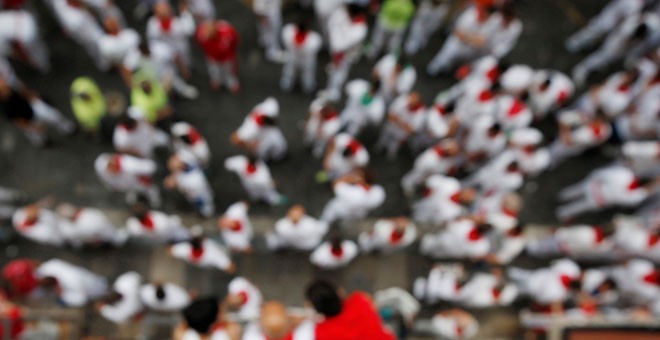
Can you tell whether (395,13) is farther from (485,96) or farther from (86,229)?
(86,229)

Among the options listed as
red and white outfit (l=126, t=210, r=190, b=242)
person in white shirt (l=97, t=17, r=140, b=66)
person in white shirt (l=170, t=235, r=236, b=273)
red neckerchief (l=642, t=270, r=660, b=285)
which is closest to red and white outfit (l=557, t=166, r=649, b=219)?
red neckerchief (l=642, t=270, r=660, b=285)

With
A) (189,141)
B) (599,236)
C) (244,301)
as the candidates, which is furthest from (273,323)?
(599,236)

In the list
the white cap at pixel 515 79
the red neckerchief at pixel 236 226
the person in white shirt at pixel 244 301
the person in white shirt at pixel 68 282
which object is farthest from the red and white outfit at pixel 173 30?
the white cap at pixel 515 79

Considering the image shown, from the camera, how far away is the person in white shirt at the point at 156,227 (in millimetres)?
6230

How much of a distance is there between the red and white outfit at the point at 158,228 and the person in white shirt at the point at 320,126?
2256mm

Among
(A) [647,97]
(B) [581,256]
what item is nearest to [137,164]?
(B) [581,256]

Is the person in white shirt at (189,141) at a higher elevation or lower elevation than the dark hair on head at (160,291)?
higher

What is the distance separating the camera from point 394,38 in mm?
8492

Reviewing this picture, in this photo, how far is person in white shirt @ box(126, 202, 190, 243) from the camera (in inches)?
245

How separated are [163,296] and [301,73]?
160 inches

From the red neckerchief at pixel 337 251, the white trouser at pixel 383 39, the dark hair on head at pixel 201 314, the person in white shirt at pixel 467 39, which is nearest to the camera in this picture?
the dark hair on head at pixel 201 314

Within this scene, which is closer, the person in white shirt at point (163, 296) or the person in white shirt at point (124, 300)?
the person in white shirt at point (163, 296)

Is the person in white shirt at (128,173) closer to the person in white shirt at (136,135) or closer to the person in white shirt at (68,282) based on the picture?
the person in white shirt at (136,135)

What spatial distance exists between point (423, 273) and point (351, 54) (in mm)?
3450
